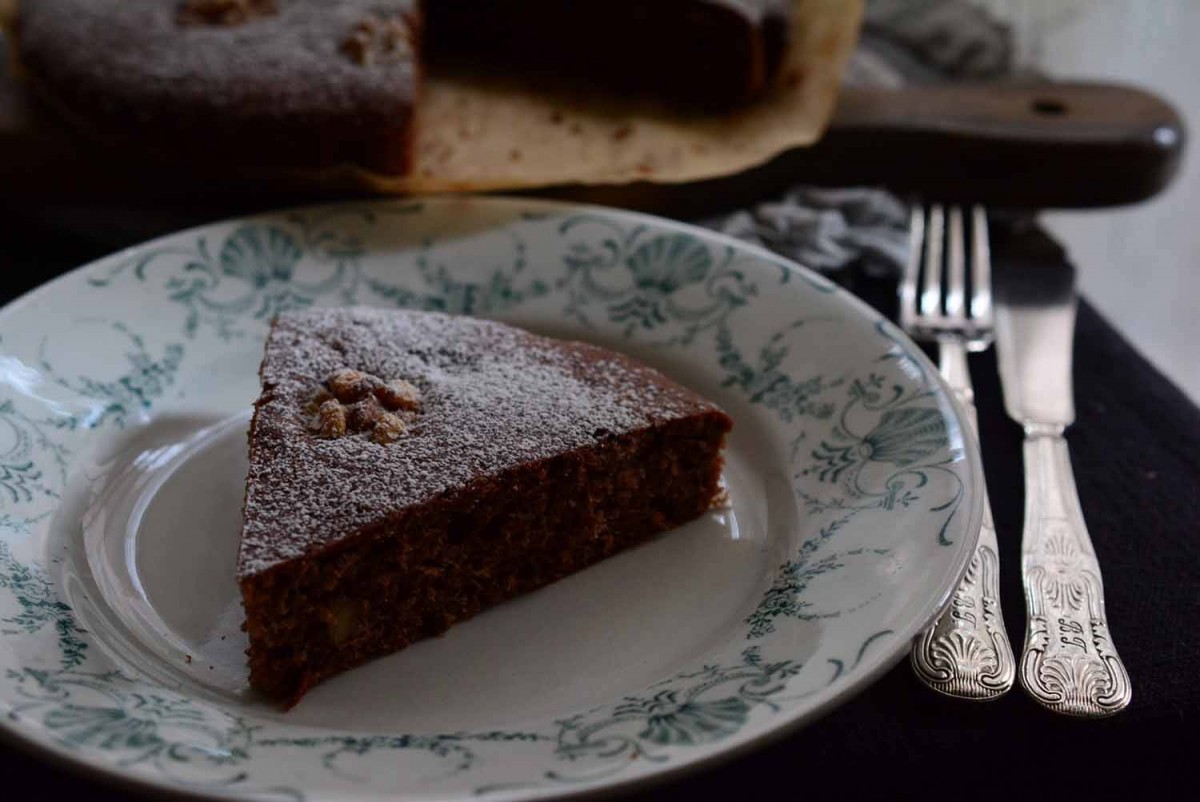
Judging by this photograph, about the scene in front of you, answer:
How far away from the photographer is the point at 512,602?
2080mm

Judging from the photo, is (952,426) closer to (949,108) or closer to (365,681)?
(365,681)

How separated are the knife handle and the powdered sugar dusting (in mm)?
651

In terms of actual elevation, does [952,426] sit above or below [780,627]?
above

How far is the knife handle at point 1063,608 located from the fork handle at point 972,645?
4cm

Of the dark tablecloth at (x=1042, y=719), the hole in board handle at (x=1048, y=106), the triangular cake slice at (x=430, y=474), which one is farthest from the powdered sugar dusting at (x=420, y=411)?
the hole in board handle at (x=1048, y=106)

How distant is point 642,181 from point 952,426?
137 centimetres

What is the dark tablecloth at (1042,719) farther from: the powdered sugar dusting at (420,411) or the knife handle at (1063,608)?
the powdered sugar dusting at (420,411)

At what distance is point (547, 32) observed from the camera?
12.9 feet

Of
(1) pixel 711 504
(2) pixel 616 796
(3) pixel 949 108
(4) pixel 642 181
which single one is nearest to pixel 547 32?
(4) pixel 642 181

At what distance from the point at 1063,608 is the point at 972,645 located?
20 centimetres

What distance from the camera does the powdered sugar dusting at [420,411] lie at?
1.87m

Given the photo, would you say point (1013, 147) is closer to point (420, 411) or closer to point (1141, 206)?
point (1141, 206)

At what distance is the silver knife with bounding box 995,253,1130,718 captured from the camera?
5.74 feet

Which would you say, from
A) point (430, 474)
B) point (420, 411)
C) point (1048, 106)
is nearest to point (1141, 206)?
point (1048, 106)
